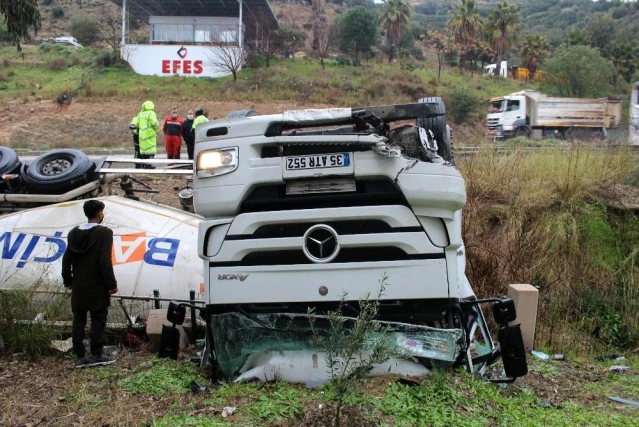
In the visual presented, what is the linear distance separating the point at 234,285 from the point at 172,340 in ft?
2.53

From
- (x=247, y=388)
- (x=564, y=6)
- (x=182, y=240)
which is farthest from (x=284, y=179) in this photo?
(x=564, y=6)

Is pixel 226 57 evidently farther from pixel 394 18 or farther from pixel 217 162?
pixel 217 162

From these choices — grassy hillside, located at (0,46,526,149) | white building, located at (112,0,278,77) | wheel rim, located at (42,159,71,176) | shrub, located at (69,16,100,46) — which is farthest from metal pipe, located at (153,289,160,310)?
shrub, located at (69,16,100,46)

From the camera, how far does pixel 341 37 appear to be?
54.8 metres

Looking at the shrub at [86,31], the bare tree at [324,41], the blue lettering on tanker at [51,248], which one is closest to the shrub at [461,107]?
the bare tree at [324,41]

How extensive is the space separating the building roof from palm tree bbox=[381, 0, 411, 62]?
16.5 meters

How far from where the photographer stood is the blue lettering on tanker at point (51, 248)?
6.30m

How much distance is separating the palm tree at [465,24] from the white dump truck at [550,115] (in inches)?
1127

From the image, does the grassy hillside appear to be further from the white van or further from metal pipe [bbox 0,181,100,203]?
metal pipe [bbox 0,181,100,203]

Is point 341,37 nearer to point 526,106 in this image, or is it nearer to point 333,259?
point 526,106

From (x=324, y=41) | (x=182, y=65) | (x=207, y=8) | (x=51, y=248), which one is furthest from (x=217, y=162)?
(x=324, y=41)

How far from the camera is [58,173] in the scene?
795cm

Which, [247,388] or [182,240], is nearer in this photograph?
[247,388]

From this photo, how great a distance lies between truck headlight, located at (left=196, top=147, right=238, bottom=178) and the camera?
407 centimetres
